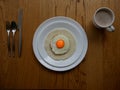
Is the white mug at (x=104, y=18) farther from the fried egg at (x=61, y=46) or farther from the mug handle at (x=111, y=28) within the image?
the fried egg at (x=61, y=46)

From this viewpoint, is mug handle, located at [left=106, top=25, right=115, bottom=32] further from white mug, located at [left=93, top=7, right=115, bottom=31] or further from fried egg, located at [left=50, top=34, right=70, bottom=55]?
fried egg, located at [left=50, top=34, right=70, bottom=55]

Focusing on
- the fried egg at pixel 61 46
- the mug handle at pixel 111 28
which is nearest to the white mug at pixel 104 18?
the mug handle at pixel 111 28

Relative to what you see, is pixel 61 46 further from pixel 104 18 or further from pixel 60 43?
pixel 104 18

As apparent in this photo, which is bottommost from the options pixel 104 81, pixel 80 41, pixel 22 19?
pixel 104 81

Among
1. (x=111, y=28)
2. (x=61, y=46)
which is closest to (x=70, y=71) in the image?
(x=61, y=46)

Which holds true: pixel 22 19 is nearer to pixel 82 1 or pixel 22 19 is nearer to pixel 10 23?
pixel 10 23

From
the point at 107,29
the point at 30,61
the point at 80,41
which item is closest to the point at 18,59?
the point at 30,61
